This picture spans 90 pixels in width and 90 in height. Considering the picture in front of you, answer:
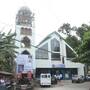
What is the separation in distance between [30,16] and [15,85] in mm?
24205

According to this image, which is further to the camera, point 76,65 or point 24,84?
point 76,65

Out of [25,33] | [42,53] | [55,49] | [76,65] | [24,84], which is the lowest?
[24,84]

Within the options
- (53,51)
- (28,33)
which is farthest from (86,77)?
(28,33)

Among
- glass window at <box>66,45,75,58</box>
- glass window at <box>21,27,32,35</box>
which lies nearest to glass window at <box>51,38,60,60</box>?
glass window at <box>66,45,75,58</box>

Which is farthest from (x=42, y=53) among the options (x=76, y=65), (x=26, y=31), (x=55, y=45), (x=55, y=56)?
(x=76, y=65)

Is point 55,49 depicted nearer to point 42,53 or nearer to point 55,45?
point 55,45

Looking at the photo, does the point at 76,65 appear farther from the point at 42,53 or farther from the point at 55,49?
the point at 42,53

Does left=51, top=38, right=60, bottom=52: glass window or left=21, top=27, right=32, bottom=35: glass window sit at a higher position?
left=21, top=27, right=32, bottom=35: glass window

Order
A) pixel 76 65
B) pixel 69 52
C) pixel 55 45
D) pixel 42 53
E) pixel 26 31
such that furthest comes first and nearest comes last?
pixel 69 52 → pixel 76 65 → pixel 55 45 → pixel 42 53 → pixel 26 31

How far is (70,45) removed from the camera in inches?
2472

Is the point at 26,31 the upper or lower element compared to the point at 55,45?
upper

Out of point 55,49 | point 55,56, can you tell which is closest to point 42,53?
point 55,56

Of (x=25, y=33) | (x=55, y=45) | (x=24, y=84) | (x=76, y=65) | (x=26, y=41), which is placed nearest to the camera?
(x=24, y=84)

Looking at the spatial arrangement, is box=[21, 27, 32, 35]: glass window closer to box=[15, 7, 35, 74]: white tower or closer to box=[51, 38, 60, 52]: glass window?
box=[15, 7, 35, 74]: white tower
